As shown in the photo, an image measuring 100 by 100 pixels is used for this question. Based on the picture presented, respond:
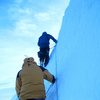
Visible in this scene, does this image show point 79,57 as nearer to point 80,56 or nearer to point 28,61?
point 80,56

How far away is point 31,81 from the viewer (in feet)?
19.3

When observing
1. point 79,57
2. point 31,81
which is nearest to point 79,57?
point 79,57

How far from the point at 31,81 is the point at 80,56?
105 cm

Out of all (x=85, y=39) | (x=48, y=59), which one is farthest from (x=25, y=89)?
(x=48, y=59)

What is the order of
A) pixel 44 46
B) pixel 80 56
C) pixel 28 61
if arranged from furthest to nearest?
pixel 44 46, pixel 28 61, pixel 80 56

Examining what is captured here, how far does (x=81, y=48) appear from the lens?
230 inches

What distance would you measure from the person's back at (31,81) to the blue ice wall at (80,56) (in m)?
0.55

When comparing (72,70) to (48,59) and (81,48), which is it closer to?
(81,48)

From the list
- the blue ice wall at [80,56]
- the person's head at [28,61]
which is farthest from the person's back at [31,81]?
the blue ice wall at [80,56]

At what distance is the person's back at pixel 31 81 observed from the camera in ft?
19.0

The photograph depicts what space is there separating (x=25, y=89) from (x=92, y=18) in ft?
6.01

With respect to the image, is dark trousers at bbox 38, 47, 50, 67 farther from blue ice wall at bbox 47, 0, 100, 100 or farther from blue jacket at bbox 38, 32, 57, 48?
blue ice wall at bbox 47, 0, 100, 100

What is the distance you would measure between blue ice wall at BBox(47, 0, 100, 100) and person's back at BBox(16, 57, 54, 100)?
0.55 metres

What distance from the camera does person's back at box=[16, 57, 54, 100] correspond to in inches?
228
